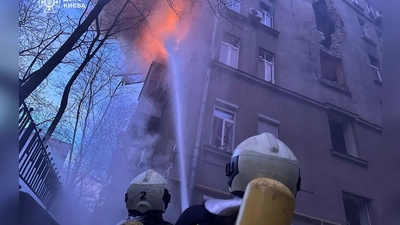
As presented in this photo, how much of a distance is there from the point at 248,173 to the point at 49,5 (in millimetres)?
2494

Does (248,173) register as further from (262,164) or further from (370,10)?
(370,10)

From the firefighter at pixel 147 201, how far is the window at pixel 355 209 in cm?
172

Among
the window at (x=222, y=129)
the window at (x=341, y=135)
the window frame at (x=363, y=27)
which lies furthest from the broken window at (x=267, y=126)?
the window frame at (x=363, y=27)

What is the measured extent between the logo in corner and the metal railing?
1032 millimetres

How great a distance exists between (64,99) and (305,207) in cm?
213

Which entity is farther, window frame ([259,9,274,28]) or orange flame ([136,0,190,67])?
window frame ([259,9,274,28])

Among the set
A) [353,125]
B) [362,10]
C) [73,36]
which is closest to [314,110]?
[353,125]

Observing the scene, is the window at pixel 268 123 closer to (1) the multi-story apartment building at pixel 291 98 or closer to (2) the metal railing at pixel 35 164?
(1) the multi-story apartment building at pixel 291 98

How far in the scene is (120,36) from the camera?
289 cm

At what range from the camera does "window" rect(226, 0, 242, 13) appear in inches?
122

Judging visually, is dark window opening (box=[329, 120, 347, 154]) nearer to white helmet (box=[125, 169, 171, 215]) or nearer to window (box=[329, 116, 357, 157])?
window (box=[329, 116, 357, 157])

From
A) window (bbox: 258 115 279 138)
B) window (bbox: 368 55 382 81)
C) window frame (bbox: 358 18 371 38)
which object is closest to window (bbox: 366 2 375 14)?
window frame (bbox: 358 18 371 38)

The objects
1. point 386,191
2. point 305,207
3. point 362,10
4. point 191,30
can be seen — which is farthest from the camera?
point 362,10

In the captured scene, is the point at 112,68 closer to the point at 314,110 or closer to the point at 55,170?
the point at 55,170
